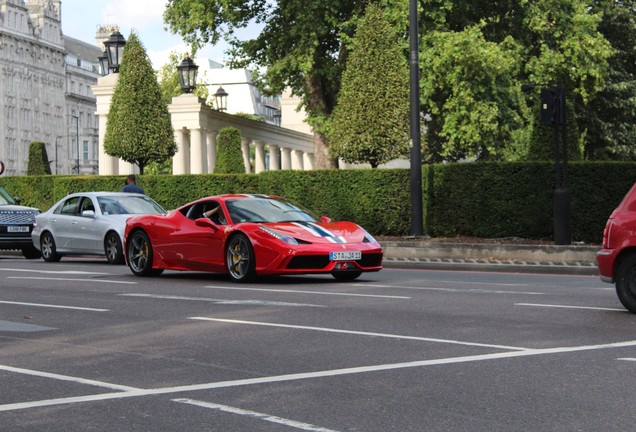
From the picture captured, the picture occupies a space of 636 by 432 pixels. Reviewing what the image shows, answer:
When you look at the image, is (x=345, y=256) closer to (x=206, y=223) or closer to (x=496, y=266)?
(x=206, y=223)

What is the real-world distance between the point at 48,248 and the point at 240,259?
9847 mm

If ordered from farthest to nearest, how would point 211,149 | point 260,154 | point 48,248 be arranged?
1. point 260,154
2. point 211,149
3. point 48,248

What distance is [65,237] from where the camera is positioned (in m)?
26.0

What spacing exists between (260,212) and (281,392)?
433 inches

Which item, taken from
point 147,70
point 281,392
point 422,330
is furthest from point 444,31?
point 281,392

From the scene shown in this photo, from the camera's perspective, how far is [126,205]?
25.7 metres

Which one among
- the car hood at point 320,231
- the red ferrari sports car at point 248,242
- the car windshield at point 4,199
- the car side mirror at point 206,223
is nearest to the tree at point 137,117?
the car windshield at point 4,199

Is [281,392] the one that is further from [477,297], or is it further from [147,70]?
[147,70]

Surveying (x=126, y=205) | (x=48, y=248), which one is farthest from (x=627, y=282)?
(x=48, y=248)

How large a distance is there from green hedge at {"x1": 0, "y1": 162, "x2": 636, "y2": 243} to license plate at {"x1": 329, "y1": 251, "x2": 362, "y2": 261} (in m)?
9.76

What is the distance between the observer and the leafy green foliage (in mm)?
38031

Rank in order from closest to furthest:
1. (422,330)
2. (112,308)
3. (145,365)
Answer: (145,365) < (422,330) < (112,308)

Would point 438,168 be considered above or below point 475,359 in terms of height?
above

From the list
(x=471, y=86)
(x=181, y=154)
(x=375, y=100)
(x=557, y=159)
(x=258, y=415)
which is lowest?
(x=258, y=415)
